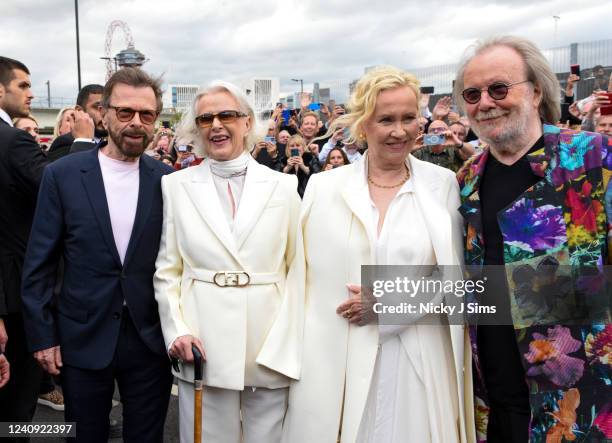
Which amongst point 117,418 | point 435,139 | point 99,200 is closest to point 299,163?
point 435,139

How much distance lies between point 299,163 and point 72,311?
17.6 ft

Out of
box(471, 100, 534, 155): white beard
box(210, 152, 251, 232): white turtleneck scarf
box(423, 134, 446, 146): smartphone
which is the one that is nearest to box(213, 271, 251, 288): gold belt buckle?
box(210, 152, 251, 232): white turtleneck scarf

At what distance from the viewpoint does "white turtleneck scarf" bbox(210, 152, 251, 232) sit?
9.42 feet

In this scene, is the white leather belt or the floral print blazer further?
the white leather belt

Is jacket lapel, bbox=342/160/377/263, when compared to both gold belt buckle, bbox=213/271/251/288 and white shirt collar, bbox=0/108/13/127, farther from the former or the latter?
white shirt collar, bbox=0/108/13/127

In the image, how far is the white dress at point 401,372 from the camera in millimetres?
2477

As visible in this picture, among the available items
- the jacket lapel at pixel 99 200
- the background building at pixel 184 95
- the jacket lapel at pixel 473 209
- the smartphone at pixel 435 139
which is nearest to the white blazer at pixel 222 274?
the jacket lapel at pixel 99 200

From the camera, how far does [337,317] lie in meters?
2.60

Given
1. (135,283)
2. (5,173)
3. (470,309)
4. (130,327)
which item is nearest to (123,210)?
(135,283)

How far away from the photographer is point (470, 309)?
8.18ft

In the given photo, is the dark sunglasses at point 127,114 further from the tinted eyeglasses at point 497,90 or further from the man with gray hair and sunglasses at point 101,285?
the tinted eyeglasses at point 497,90

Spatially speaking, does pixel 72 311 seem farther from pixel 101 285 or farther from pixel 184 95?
pixel 184 95

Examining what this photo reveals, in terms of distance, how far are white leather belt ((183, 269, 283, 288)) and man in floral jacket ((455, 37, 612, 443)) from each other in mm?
937

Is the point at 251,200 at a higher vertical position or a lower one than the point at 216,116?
lower
